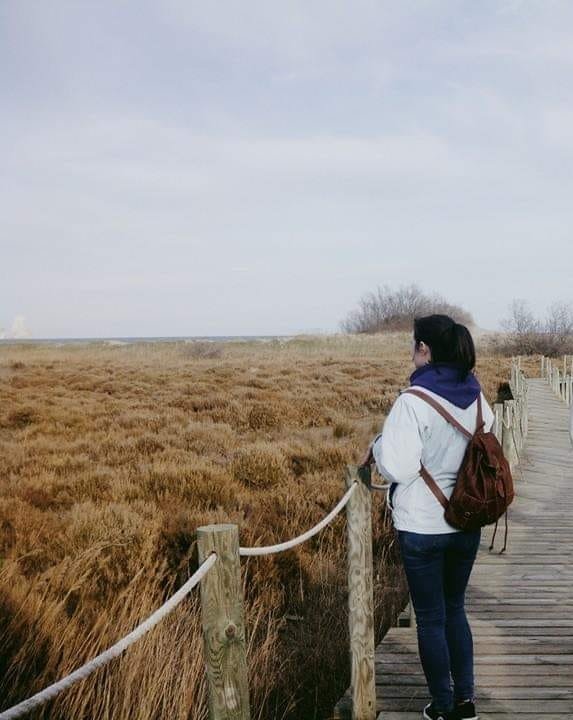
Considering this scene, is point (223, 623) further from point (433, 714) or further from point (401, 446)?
point (433, 714)

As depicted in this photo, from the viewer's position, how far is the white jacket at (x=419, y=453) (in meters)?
2.83

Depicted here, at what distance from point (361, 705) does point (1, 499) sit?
5855mm

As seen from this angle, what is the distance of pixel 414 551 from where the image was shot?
2.97 meters

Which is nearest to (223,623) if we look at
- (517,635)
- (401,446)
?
(401,446)

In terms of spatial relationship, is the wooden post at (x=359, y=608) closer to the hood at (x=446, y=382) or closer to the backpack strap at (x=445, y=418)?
the backpack strap at (x=445, y=418)

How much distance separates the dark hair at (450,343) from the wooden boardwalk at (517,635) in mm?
1658

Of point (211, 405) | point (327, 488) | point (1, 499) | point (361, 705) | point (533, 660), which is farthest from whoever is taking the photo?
point (211, 405)

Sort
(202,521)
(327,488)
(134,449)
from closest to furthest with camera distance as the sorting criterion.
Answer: (202,521)
(327,488)
(134,449)

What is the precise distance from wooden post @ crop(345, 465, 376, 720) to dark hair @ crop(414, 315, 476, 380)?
701 mm

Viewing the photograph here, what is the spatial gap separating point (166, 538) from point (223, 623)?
16.1 ft

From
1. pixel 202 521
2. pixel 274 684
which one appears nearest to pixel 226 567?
pixel 274 684

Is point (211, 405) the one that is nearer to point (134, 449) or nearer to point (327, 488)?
point (134, 449)

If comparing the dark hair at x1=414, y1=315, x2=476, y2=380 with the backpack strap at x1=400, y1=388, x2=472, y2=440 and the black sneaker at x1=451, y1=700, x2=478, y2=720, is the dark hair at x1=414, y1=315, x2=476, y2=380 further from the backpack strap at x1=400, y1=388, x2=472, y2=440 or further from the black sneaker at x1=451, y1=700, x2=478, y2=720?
the black sneaker at x1=451, y1=700, x2=478, y2=720

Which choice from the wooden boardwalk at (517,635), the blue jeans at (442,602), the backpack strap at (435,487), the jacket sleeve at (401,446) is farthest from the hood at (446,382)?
the wooden boardwalk at (517,635)
